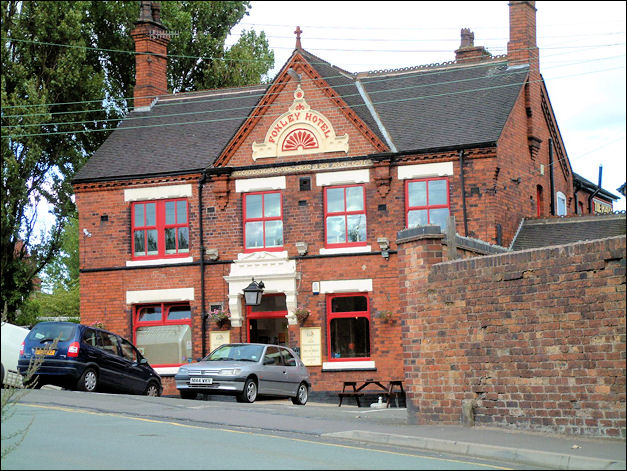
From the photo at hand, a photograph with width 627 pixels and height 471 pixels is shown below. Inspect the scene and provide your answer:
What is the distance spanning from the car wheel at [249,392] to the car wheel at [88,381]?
11.5 ft

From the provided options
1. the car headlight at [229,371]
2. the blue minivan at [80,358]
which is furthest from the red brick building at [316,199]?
the car headlight at [229,371]

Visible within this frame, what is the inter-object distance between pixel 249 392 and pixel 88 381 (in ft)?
12.5

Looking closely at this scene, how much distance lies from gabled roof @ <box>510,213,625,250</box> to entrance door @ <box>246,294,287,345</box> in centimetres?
730

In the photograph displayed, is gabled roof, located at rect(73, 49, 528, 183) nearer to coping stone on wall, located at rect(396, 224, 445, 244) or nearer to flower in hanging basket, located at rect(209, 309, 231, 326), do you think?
flower in hanging basket, located at rect(209, 309, 231, 326)

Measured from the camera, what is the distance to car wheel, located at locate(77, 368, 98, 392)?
23.1 meters

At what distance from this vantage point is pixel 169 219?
3184cm

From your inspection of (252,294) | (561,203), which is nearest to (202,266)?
(252,294)

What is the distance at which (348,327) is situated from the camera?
96.9 feet

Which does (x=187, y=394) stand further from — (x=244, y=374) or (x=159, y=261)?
(x=159, y=261)

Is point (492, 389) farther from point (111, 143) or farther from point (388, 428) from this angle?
point (111, 143)

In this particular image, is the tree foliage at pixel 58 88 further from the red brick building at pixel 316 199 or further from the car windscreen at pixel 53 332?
the car windscreen at pixel 53 332

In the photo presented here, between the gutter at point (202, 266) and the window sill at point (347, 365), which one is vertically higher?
the gutter at point (202, 266)

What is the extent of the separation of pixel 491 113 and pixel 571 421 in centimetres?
1621

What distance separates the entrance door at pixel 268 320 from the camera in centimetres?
3062
